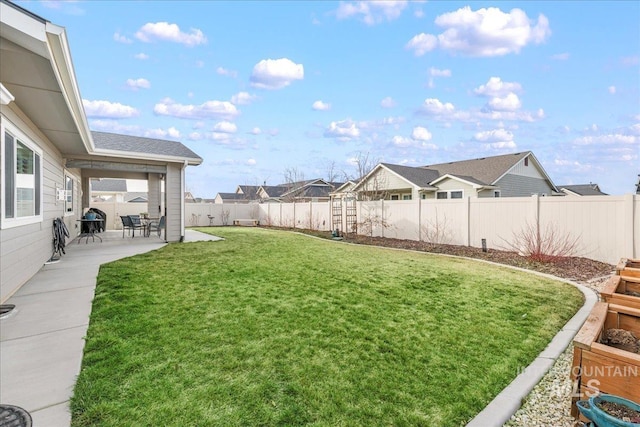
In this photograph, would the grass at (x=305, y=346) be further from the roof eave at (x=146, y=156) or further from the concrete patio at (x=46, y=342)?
the roof eave at (x=146, y=156)

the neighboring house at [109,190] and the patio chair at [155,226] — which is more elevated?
the neighboring house at [109,190]

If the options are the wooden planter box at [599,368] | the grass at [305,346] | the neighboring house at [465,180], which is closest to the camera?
the wooden planter box at [599,368]

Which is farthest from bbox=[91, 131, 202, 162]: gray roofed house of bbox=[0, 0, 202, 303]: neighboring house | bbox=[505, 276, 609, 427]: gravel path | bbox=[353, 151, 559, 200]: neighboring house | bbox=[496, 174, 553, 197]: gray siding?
bbox=[496, 174, 553, 197]: gray siding

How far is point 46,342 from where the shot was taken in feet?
10.0

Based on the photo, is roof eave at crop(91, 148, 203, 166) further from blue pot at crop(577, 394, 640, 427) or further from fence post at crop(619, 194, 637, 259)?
fence post at crop(619, 194, 637, 259)

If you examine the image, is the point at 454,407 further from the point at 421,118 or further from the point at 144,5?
the point at 421,118

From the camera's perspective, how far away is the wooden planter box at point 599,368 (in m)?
1.53

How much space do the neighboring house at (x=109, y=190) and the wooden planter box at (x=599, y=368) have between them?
1512 inches

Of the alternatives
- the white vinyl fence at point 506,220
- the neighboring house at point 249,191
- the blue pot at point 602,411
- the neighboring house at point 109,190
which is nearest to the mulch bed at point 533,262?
the white vinyl fence at point 506,220

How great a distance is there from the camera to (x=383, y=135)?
82.8 feet

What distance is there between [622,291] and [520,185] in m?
18.6

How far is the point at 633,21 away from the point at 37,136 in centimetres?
1328

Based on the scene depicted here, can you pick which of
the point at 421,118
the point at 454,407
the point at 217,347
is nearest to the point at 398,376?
the point at 454,407

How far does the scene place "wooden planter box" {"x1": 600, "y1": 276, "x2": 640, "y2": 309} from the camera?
2.23 meters
